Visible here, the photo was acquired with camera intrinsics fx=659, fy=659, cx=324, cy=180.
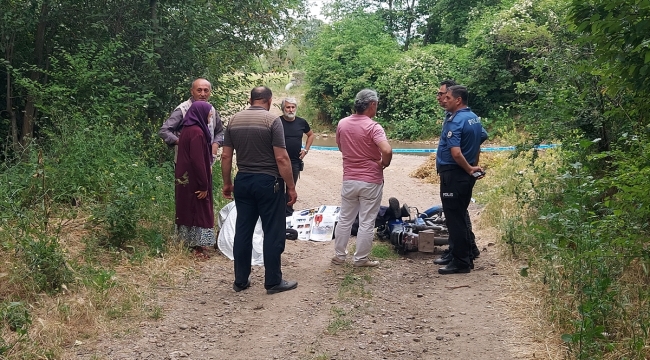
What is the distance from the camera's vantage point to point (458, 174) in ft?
20.8

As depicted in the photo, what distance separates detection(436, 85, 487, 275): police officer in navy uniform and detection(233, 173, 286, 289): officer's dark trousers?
1.67 m

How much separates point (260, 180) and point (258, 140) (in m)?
0.35

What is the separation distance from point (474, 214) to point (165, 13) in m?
5.31

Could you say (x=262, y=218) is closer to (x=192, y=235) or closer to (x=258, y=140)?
(x=258, y=140)

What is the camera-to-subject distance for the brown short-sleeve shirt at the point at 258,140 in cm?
568

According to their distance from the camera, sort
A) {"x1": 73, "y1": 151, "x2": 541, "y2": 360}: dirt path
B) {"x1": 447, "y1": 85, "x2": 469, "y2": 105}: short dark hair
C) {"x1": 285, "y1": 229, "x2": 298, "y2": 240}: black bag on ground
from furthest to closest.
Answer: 1. {"x1": 285, "y1": 229, "x2": 298, "y2": 240}: black bag on ground
2. {"x1": 447, "y1": 85, "x2": 469, "y2": 105}: short dark hair
3. {"x1": 73, "y1": 151, "x2": 541, "y2": 360}: dirt path

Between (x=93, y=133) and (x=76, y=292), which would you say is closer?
(x=76, y=292)

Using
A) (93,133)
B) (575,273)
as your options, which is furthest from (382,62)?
(575,273)

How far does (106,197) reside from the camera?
6.68 m

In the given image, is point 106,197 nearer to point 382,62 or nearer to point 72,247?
point 72,247

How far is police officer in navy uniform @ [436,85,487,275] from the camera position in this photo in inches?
248

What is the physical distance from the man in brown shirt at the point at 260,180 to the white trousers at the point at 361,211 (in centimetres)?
92

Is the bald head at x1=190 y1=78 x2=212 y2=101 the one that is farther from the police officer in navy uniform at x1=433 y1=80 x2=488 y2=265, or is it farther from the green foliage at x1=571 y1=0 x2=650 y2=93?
the green foliage at x1=571 y1=0 x2=650 y2=93

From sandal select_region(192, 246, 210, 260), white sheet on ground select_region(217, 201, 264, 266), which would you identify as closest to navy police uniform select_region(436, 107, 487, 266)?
white sheet on ground select_region(217, 201, 264, 266)
